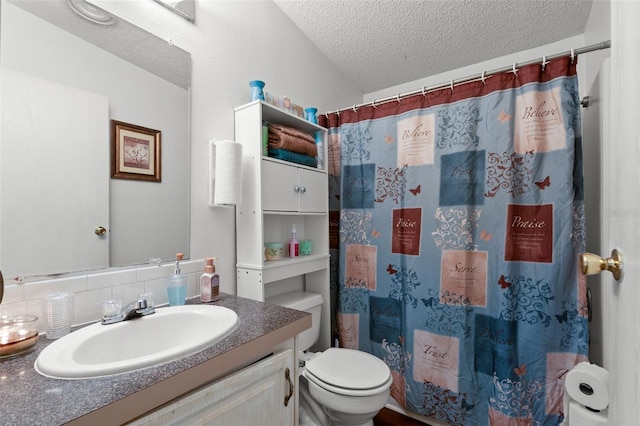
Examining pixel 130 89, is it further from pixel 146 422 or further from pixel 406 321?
pixel 406 321

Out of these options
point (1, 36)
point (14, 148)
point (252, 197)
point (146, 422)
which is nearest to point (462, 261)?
point (252, 197)

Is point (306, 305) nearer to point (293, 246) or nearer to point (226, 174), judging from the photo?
point (293, 246)

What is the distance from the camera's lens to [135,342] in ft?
3.10

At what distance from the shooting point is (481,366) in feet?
4.95

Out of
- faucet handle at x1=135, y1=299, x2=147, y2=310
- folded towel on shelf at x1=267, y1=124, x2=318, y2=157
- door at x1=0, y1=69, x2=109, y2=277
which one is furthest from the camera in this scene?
folded towel on shelf at x1=267, y1=124, x2=318, y2=157

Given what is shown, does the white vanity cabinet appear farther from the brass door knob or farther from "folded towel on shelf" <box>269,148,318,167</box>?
"folded towel on shelf" <box>269,148,318,167</box>

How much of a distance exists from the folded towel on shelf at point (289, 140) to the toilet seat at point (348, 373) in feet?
3.76

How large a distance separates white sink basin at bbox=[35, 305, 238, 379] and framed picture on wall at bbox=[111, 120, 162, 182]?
0.54m

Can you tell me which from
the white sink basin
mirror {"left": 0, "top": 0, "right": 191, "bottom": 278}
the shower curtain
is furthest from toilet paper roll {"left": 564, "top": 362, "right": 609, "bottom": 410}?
mirror {"left": 0, "top": 0, "right": 191, "bottom": 278}

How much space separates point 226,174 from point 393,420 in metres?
1.69

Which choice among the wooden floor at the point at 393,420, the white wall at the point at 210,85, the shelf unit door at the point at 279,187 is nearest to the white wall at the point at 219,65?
the white wall at the point at 210,85

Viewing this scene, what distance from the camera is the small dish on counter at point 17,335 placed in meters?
0.73

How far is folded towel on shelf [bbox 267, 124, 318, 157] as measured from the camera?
158 cm

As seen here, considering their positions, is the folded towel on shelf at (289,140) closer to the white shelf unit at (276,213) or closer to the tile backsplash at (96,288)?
the white shelf unit at (276,213)
